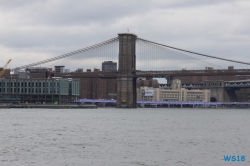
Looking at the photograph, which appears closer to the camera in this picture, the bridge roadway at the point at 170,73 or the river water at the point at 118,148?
the river water at the point at 118,148

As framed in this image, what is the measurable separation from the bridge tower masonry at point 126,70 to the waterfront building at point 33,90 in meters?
14.0

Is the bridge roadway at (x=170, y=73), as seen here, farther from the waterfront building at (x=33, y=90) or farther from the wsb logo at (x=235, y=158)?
the wsb logo at (x=235, y=158)

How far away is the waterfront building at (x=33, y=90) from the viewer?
14925 centimetres

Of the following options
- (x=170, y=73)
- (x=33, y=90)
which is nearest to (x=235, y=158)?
(x=170, y=73)

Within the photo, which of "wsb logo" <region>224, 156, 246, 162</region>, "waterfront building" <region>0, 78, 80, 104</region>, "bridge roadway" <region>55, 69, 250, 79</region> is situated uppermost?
"bridge roadway" <region>55, 69, 250, 79</region>

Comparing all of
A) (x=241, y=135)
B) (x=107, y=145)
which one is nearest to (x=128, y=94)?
(x=241, y=135)

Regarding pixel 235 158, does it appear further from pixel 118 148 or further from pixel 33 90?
pixel 33 90

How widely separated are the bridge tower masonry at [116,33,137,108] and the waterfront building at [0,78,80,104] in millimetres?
13977

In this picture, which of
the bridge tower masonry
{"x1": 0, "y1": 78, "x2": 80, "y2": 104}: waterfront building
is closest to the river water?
{"x1": 0, "y1": 78, "x2": 80, "y2": 104}: waterfront building

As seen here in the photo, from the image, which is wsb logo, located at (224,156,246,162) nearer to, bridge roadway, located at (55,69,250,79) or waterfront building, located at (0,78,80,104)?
bridge roadway, located at (55,69,250,79)

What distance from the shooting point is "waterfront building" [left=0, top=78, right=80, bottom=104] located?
14925cm

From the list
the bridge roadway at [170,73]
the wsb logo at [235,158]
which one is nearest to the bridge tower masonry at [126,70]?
the bridge roadway at [170,73]

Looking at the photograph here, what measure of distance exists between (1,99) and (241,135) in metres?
102

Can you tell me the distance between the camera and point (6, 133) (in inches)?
2094
